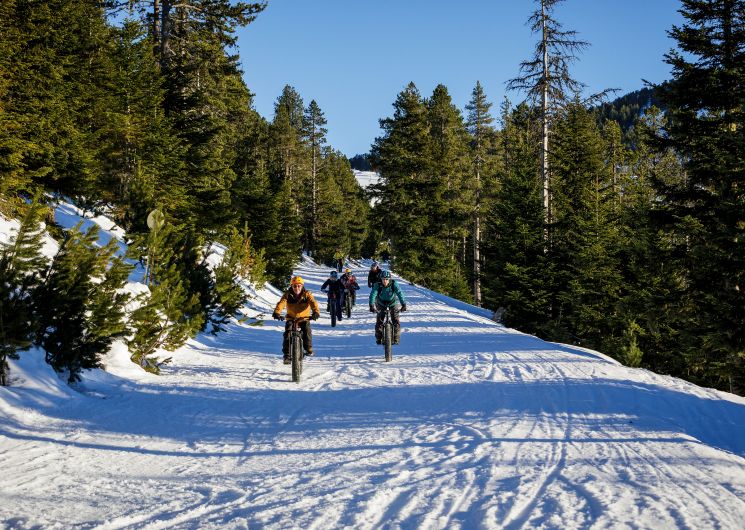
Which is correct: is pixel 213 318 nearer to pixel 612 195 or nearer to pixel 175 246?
pixel 175 246

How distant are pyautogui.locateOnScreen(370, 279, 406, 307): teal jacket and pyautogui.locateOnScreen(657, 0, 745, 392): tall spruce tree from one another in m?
7.59

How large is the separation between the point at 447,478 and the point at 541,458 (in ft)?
4.12

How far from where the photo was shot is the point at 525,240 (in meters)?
23.4

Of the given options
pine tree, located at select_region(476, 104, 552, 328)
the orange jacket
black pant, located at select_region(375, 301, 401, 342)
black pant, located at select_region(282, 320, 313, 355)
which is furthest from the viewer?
pine tree, located at select_region(476, 104, 552, 328)

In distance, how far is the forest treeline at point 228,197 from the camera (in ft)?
33.8

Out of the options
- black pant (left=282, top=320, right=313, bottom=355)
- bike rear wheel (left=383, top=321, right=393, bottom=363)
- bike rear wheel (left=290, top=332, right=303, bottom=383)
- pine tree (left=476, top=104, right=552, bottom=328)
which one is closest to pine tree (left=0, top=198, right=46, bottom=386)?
bike rear wheel (left=290, top=332, right=303, bottom=383)

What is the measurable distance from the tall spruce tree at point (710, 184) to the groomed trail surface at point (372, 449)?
4.46 meters

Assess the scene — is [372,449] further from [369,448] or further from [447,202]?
[447,202]

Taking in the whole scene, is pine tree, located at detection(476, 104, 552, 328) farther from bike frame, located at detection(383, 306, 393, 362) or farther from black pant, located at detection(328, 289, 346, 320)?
bike frame, located at detection(383, 306, 393, 362)

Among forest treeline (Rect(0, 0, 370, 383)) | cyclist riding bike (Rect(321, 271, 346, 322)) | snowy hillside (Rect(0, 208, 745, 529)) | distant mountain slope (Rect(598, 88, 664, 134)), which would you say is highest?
distant mountain slope (Rect(598, 88, 664, 134))

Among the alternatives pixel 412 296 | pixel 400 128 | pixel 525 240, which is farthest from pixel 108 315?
pixel 400 128

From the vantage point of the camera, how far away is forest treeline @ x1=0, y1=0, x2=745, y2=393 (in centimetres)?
1029

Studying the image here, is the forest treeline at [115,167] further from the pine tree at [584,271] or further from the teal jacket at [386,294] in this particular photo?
the pine tree at [584,271]

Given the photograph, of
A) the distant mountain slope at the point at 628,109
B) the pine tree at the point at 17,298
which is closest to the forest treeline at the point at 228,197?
the pine tree at the point at 17,298
